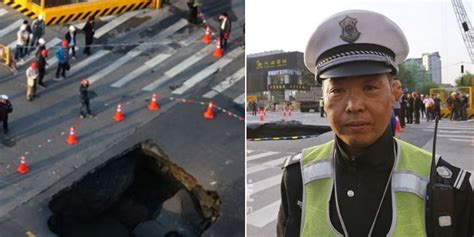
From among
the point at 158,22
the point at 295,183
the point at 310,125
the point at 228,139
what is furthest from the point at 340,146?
the point at 158,22

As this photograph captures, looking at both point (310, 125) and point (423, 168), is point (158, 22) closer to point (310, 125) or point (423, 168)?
point (310, 125)

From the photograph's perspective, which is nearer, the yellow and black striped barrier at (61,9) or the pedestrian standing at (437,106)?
the pedestrian standing at (437,106)

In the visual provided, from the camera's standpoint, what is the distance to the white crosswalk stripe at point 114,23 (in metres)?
4.72

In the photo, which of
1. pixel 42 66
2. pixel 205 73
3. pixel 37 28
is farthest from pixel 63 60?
pixel 205 73

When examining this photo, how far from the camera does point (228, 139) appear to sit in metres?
3.91

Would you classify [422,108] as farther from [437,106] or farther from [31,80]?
[31,80]

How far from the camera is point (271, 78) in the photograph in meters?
2.88

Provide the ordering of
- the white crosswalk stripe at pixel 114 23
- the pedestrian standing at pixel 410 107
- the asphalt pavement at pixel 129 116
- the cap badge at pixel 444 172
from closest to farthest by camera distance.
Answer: the cap badge at pixel 444 172 → the pedestrian standing at pixel 410 107 → the asphalt pavement at pixel 129 116 → the white crosswalk stripe at pixel 114 23

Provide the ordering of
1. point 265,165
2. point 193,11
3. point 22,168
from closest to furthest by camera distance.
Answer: point 265,165 → point 22,168 → point 193,11

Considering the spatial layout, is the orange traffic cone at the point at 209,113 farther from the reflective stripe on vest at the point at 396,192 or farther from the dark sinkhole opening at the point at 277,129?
the reflective stripe on vest at the point at 396,192

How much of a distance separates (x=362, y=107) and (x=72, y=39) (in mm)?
3899

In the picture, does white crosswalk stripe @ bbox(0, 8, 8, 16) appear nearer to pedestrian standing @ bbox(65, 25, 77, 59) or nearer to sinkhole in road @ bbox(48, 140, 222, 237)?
pedestrian standing @ bbox(65, 25, 77, 59)

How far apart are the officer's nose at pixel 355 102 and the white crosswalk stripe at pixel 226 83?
2690mm

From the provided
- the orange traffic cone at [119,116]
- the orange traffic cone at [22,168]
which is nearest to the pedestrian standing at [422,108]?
the orange traffic cone at [119,116]
